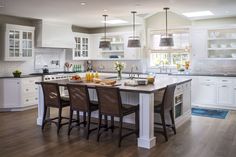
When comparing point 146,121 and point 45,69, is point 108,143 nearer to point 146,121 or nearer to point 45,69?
point 146,121

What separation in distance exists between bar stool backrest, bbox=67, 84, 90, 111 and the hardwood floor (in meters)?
0.54

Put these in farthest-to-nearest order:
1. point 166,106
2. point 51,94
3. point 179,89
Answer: point 179,89, point 51,94, point 166,106

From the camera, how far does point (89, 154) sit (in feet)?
12.9

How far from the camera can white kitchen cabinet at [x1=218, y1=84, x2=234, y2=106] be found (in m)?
7.12

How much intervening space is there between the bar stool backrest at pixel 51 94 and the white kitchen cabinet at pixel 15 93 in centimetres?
211

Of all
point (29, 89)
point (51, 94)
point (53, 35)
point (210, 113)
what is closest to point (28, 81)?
point (29, 89)

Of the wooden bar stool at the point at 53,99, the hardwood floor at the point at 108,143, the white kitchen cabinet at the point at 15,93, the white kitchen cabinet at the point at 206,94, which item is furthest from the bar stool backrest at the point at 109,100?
the white kitchen cabinet at the point at 206,94

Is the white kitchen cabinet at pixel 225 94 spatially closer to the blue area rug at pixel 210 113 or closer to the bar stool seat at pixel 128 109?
the blue area rug at pixel 210 113

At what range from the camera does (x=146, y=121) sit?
168 inches

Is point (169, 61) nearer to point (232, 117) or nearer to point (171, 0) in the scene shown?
point (232, 117)

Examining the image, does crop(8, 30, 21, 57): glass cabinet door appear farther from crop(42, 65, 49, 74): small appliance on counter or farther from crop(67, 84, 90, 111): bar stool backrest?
crop(67, 84, 90, 111): bar stool backrest

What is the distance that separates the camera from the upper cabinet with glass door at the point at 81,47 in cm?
940

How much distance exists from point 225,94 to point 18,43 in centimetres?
593

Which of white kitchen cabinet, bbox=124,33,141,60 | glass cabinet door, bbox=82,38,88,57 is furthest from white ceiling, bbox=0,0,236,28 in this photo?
glass cabinet door, bbox=82,38,88,57
